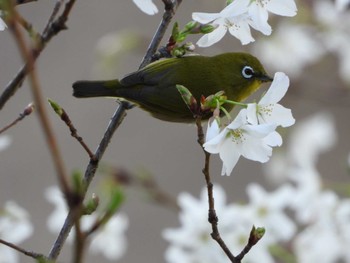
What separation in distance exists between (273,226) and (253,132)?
2.97ft

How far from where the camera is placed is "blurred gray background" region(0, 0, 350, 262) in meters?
4.08

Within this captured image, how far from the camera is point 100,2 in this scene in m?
4.88

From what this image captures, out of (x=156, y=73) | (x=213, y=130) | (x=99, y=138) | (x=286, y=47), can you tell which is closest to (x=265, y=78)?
(x=156, y=73)

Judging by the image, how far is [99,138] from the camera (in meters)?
4.21

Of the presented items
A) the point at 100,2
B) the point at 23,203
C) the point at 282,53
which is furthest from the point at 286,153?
the point at 100,2

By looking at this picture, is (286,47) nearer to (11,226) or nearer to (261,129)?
(11,226)

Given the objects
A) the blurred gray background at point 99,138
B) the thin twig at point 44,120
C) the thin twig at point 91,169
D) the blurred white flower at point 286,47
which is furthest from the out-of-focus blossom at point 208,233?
the blurred gray background at point 99,138

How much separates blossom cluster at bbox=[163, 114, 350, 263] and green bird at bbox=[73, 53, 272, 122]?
1.32 feet

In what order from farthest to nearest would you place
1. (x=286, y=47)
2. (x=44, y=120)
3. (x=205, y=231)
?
1. (x=286, y=47)
2. (x=205, y=231)
3. (x=44, y=120)

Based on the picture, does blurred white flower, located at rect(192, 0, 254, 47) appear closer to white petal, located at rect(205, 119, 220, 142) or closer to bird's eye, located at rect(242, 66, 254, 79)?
white petal, located at rect(205, 119, 220, 142)

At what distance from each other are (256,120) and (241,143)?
0.11 ft

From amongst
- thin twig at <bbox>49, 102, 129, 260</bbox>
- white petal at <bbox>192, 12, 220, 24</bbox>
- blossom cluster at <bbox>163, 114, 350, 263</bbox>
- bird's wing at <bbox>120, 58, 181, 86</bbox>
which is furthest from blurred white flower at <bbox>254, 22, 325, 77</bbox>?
white petal at <bbox>192, 12, 220, 24</bbox>

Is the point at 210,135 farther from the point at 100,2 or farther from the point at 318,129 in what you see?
the point at 100,2

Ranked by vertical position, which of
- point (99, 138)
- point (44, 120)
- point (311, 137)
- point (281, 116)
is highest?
point (44, 120)
